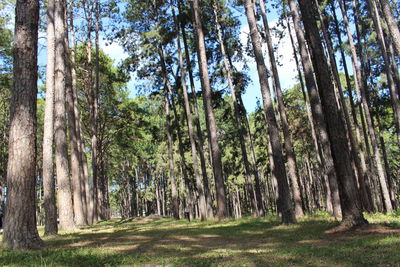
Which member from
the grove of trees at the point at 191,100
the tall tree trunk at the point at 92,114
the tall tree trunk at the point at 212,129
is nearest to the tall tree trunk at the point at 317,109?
the grove of trees at the point at 191,100

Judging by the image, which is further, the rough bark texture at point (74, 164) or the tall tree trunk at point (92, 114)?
the tall tree trunk at point (92, 114)

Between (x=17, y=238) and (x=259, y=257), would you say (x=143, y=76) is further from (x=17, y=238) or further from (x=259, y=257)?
(x=259, y=257)

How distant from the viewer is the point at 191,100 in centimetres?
2484

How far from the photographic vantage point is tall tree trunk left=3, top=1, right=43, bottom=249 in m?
6.54

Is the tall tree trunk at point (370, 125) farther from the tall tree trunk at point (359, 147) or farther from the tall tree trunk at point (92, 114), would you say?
the tall tree trunk at point (92, 114)

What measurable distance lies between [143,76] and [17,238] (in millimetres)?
18722

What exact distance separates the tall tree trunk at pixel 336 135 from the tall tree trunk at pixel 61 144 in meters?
9.09

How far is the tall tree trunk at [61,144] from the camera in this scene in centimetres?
1146

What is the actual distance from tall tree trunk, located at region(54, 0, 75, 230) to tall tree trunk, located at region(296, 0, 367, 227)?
9.09 m

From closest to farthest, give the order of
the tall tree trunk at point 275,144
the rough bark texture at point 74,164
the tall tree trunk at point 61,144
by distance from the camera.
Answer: the tall tree trunk at point 275,144, the tall tree trunk at point 61,144, the rough bark texture at point 74,164

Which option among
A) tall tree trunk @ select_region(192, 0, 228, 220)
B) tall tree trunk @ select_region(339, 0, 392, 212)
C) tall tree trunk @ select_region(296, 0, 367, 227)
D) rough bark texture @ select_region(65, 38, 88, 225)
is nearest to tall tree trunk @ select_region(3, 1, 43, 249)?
tall tree trunk @ select_region(296, 0, 367, 227)

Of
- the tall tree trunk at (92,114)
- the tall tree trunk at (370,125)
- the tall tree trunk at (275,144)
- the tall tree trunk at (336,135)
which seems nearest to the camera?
the tall tree trunk at (336,135)

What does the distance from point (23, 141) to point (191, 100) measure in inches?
726

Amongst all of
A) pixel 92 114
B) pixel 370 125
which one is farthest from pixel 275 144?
pixel 92 114
